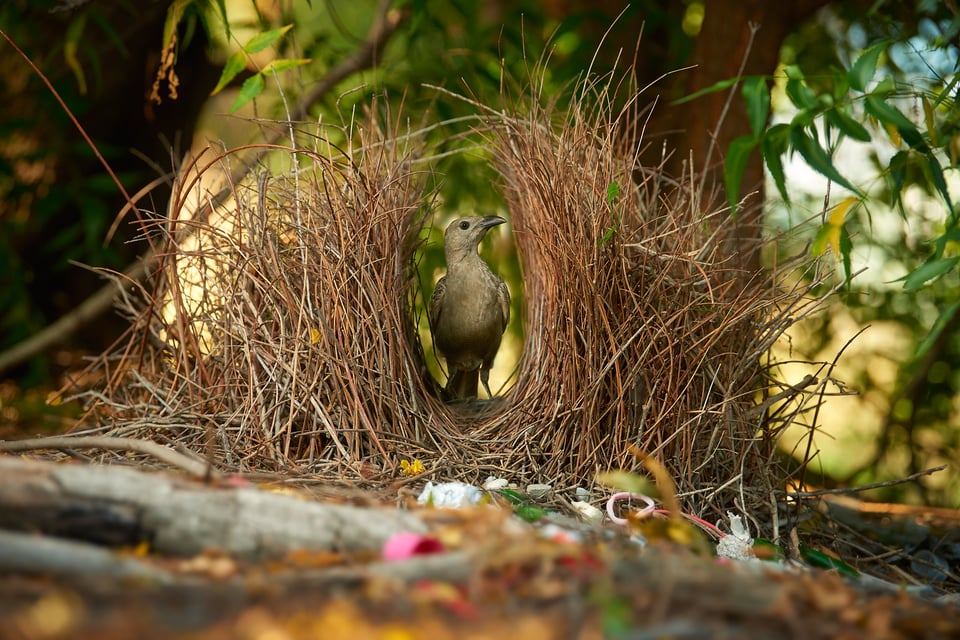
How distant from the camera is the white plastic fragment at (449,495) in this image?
7.80ft

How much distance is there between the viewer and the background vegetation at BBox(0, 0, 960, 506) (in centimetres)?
402

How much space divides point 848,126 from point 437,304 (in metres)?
2.16

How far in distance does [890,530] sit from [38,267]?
16.1 feet

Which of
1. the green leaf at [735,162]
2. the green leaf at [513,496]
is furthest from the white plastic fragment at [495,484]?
the green leaf at [735,162]

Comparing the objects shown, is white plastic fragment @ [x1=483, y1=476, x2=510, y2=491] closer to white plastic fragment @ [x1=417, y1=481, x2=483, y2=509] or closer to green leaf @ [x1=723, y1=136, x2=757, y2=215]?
white plastic fragment @ [x1=417, y1=481, x2=483, y2=509]

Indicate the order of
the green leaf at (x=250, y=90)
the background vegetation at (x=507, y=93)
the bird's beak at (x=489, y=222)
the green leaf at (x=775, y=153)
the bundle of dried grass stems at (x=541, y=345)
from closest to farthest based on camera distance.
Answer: the green leaf at (x=775, y=153), the bundle of dried grass stems at (x=541, y=345), the green leaf at (x=250, y=90), the bird's beak at (x=489, y=222), the background vegetation at (x=507, y=93)

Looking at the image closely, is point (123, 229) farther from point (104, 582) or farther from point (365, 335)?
point (104, 582)

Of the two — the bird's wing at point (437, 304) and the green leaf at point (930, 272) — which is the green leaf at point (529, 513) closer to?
the green leaf at point (930, 272)

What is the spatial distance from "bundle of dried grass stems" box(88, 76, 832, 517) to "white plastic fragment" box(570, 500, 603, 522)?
175mm

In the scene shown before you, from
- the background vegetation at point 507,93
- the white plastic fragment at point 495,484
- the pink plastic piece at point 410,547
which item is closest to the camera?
the pink plastic piece at point 410,547

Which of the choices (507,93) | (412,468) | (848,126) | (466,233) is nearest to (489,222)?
(466,233)

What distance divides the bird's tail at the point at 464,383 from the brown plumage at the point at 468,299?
0.88 ft

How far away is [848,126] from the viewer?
2.09 metres

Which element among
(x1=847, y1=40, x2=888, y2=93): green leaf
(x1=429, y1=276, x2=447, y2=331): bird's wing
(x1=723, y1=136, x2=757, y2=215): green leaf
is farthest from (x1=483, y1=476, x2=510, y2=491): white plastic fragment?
(x1=847, y1=40, x2=888, y2=93): green leaf
